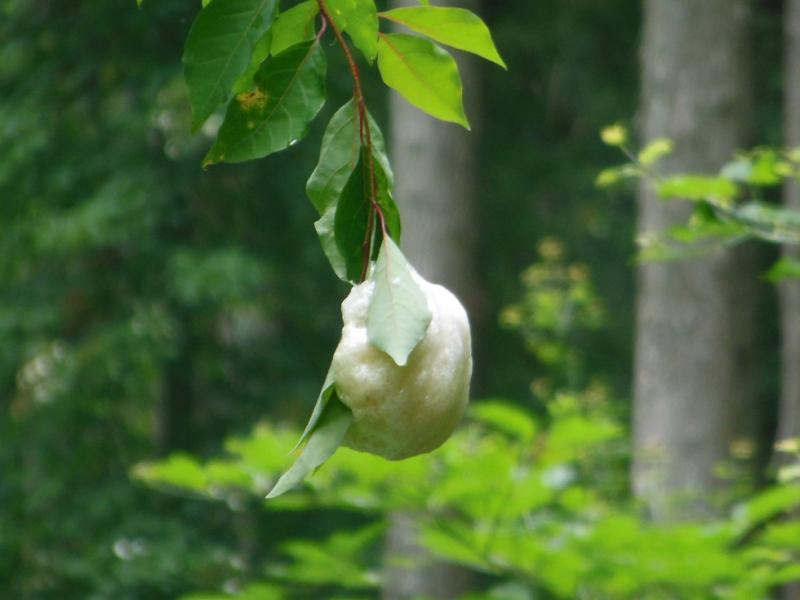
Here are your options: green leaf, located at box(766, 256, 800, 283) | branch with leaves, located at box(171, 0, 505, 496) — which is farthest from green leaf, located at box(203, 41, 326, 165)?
A: green leaf, located at box(766, 256, 800, 283)

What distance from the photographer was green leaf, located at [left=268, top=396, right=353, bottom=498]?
76cm

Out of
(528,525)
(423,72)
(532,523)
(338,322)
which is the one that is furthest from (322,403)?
(338,322)

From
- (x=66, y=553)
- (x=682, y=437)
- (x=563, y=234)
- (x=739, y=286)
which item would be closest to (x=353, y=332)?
(x=682, y=437)

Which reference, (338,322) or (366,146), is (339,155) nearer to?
(366,146)

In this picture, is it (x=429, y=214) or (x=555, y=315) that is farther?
(x=429, y=214)

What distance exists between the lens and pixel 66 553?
23.5 feet

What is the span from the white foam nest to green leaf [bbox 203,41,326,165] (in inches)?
5.9

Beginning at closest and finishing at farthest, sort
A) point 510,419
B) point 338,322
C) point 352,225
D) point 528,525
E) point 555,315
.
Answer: point 352,225, point 510,419, point 528,525, point 555,315, point 338,322

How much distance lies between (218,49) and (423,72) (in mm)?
144

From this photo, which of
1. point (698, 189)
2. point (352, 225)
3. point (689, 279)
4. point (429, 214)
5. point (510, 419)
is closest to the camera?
point (352, 225)

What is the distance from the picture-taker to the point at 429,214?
5.92 m

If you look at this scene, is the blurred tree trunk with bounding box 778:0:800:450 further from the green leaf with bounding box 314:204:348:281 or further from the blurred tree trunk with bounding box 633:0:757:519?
the green leaf with bounding box 314:204:348:281

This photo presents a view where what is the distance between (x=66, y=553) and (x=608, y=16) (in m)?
4.77

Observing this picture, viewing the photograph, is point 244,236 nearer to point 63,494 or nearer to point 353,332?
point 63,494
